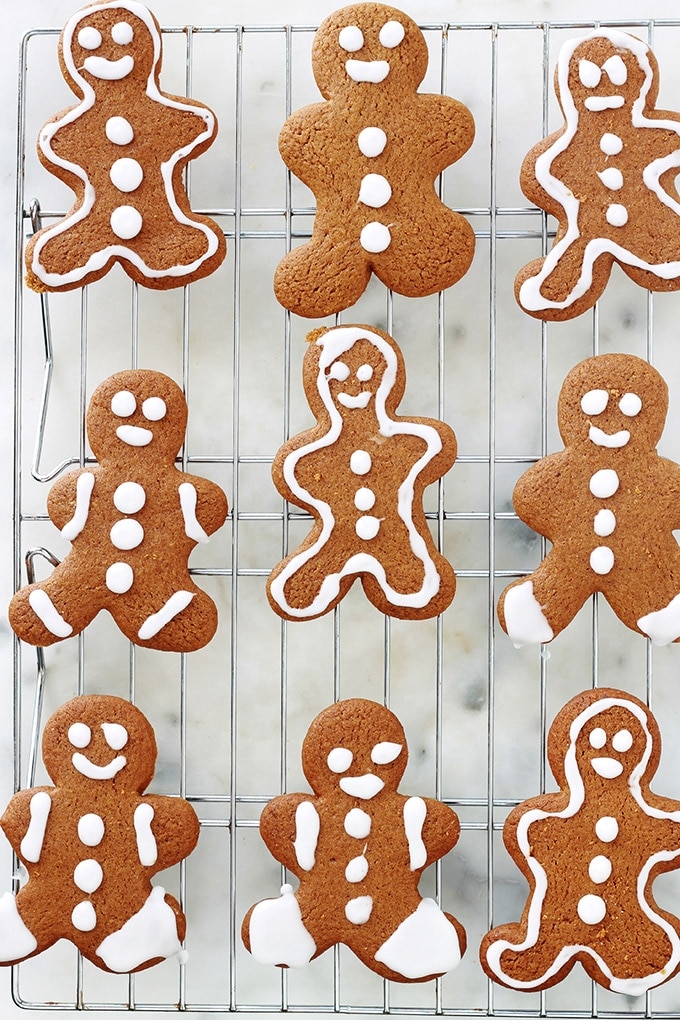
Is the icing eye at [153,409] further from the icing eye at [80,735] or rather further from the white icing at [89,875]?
the white icing at [89,875]

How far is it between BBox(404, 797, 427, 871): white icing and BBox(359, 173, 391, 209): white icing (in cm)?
68

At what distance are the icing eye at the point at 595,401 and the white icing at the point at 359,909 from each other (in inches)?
23.6

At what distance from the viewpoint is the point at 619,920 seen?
121 centimetres

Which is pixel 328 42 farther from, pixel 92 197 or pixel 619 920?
pixel 619 920

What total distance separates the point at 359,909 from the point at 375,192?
804 millimetres

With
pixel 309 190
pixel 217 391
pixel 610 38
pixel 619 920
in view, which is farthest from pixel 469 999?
pixel 610 38

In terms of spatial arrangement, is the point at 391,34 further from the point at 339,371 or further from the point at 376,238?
the point at 339,371

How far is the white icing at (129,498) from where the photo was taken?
1.23 m

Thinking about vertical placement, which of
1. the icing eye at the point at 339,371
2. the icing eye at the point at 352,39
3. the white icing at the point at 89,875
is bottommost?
the white icing at the point at 89,875

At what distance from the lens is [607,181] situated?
4.04ft

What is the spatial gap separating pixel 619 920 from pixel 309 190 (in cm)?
94

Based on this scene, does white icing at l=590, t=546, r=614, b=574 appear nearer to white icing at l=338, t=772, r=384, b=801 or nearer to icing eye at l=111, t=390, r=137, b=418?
white icing at l=338, t=772, r=384, b=801

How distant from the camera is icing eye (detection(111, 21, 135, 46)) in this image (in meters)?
1.25

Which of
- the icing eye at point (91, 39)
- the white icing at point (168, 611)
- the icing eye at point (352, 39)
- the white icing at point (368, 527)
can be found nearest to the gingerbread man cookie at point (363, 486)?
the white icing at point (368, 527)
